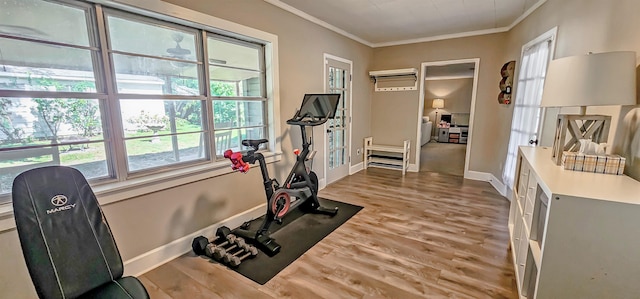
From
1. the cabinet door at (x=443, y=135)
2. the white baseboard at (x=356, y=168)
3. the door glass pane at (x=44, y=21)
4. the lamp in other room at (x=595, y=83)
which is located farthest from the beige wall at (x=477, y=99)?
the cabinet door at (x=443, y=135)

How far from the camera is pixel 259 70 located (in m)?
3.03

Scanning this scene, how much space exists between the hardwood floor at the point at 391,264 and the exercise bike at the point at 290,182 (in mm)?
418

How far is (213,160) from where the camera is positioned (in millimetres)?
2609

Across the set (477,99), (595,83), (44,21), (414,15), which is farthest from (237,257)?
(477,99)

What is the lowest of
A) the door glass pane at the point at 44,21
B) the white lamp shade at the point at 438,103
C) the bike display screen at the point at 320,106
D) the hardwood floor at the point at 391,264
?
the hardwood floor at the point at 391,264

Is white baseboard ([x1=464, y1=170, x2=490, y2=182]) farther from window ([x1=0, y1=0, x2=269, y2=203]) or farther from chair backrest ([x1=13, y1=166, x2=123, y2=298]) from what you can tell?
chair backrest ([x1=13, y1=166, x2=123, y2=298])

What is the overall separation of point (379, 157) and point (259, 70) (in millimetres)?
3306

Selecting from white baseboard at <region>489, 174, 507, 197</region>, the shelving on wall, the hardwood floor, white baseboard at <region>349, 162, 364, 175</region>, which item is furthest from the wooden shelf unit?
the hardwood floor

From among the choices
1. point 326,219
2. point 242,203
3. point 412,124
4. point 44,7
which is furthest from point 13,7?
point 412,124

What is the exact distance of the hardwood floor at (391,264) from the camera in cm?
188

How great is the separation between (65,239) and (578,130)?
121 inches

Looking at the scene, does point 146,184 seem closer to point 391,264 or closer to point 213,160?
point 213,160

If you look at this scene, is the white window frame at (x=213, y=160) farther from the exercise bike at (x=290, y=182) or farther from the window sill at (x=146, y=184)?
the exercise bike at (x=290, y=182)

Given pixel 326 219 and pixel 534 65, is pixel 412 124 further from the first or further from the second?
pixel 326 219
